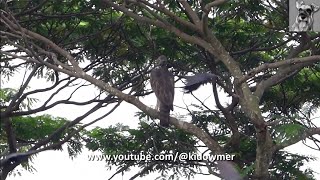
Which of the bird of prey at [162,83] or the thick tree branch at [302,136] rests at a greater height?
the bird of prey at [162,83]

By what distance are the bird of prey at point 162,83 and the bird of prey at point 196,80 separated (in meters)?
0.20

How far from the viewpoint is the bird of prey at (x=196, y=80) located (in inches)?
251

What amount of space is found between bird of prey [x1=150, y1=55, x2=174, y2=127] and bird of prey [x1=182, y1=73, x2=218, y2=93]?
200mm

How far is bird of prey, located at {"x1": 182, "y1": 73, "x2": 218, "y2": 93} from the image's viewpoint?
639 cm

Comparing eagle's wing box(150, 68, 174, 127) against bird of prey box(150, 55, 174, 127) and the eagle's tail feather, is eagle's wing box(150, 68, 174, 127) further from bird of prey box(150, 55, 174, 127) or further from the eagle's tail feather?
the eagle's tail feather

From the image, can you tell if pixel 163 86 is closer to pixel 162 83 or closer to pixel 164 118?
pixel 162 83

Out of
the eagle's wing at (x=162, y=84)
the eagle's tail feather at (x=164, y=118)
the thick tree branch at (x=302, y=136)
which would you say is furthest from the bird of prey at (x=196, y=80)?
the thick tree branch at (x=302, y=136)

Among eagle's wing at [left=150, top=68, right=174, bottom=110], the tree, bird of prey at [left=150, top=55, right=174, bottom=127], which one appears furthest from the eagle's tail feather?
the tree

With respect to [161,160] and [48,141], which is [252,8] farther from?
[48,141]

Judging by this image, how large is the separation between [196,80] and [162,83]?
0.40m

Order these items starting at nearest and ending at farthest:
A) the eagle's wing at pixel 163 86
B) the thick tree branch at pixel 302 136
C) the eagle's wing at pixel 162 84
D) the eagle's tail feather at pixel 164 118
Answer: the thick tree branch at pixel 302 136, the eagle's tail feather at pixel 164 118, the eagle's wing at pixel 163 86, the eagle's wing at pixel 162 84

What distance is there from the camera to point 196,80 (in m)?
6.41

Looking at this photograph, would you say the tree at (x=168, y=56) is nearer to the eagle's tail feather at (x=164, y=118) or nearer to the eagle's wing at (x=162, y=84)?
the eagle's wing at (x=162, y=84)

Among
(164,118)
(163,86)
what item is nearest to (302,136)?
(164,118)
